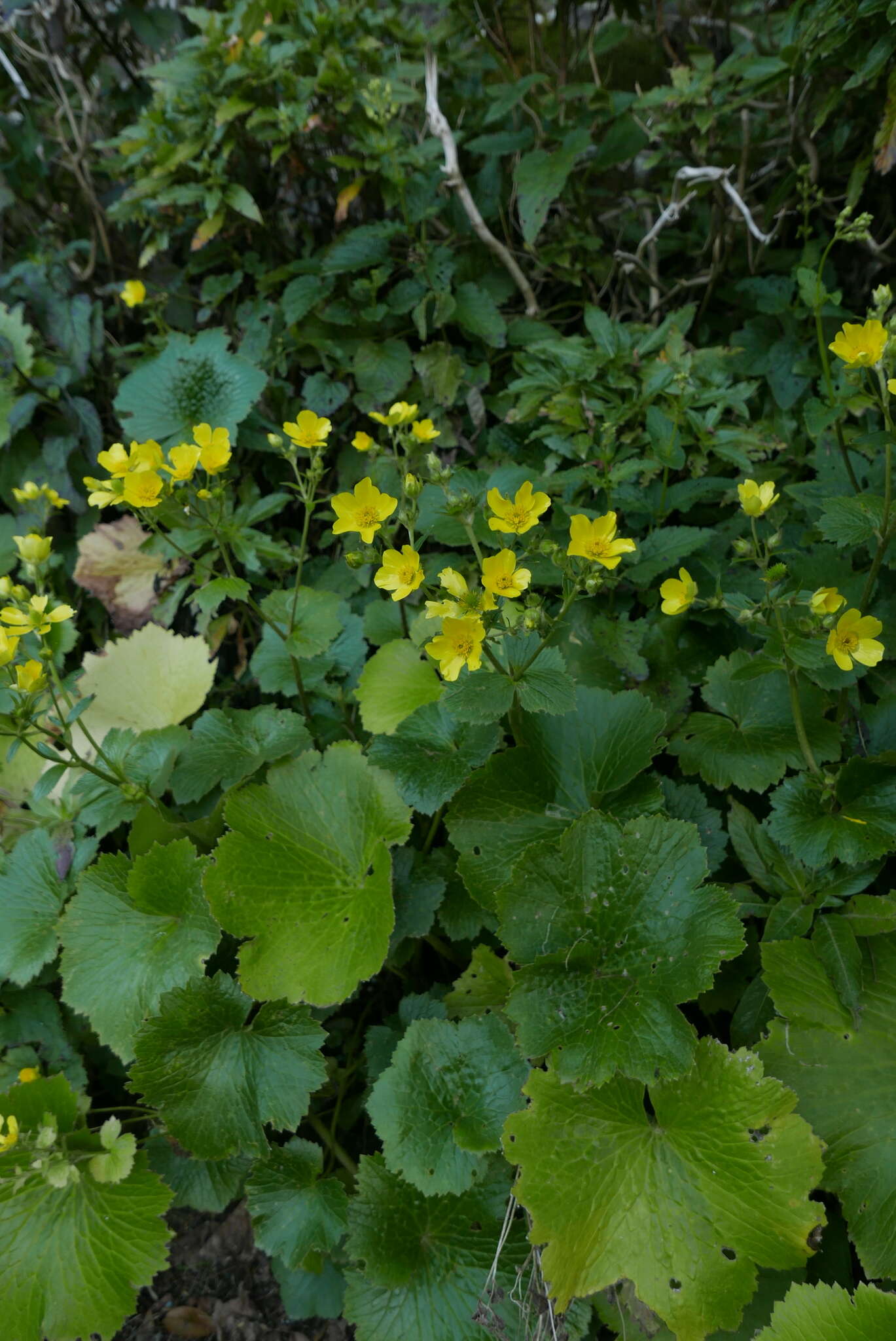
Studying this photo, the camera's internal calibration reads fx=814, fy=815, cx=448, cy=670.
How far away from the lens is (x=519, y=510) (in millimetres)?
1351

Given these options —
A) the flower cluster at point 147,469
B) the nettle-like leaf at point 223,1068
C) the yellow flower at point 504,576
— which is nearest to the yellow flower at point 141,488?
the flower cluster at point 147,469

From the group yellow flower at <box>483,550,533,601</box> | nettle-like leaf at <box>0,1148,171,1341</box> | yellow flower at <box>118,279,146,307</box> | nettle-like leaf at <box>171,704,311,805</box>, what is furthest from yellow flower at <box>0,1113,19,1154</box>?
yellow flower at <box>118,279,146,307</box>

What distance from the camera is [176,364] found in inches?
91.3

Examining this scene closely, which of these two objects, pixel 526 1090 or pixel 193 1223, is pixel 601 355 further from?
pixel 193 1223

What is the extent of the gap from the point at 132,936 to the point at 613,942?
93 cm

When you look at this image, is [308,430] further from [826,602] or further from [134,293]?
[134,293]

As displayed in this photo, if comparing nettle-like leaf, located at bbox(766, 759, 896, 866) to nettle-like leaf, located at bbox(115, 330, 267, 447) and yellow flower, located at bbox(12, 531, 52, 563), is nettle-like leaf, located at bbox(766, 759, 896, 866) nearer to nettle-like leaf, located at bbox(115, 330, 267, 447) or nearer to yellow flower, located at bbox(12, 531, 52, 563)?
Result: yellow flower, located at bbox(12, 531, 52, 563)

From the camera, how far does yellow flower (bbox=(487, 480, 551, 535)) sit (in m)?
1.33

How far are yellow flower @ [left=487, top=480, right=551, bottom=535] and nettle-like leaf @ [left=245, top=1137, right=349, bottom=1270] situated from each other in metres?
1.21

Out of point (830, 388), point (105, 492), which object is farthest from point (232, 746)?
point (830, 388)

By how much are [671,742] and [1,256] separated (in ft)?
9.85

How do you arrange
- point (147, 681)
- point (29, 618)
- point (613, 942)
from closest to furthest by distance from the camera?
point (613, 942) → point (29, 618) → point (147, 681)

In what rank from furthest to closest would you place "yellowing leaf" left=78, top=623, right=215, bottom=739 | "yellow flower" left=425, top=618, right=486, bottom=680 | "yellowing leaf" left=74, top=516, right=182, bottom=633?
"yellowing leaf" left=74, top=516, right=182, bottom=633, "yellowing leaf" left=78, top=623, right=215, bottom=739, "yellow flower" left=425, top=618, right=486, bottom=680

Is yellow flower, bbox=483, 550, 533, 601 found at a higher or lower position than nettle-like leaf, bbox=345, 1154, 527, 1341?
higher
